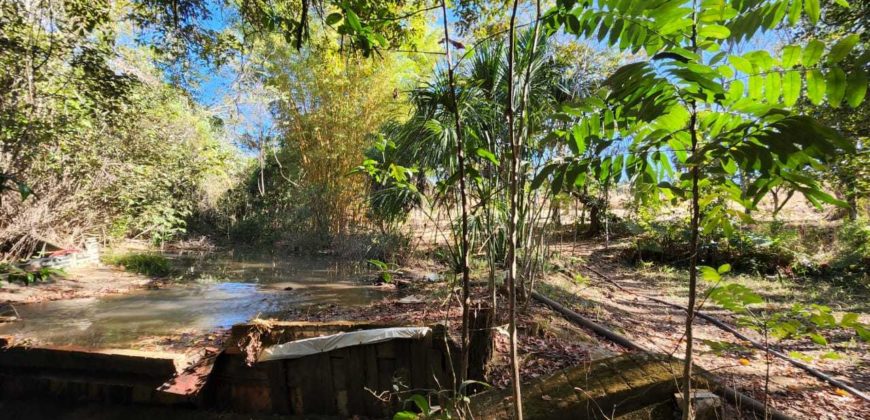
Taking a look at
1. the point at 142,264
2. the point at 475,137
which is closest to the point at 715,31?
the point at 475,137

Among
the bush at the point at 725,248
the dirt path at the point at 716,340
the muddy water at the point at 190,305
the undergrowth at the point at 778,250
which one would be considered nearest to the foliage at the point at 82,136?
the muddy water at the point at 190,305

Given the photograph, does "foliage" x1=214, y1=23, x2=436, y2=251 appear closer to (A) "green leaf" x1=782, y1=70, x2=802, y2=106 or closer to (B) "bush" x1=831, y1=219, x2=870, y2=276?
(A) "green leaf" x1=782, y1=70, x2=802, y2=106

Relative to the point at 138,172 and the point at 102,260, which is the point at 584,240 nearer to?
the point at 138,172

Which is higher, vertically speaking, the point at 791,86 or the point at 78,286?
the point at 791,86

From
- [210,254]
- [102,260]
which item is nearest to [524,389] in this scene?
[102,260]

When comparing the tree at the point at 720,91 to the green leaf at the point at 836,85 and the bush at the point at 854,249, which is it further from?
the bush at the point at 854,249

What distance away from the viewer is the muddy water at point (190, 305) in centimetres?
371

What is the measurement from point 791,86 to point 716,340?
3.20 metres

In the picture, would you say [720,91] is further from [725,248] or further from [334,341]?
[725,248]

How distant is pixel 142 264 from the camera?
21.6ft

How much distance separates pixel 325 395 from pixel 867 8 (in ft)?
16.2

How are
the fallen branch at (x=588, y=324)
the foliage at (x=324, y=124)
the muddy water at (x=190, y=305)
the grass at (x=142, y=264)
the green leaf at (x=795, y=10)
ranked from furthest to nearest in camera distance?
1. the foliage at (x=324, y=124)
2. the grass at (x=142, y=264)
3. the muddy water at (x=190, y=305)
4. the fallen branch at (x=588, y=324)
5. the green leaf at (x=795, y=10)

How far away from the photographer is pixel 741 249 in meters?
6.25

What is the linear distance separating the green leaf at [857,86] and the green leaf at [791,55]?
79 mm
